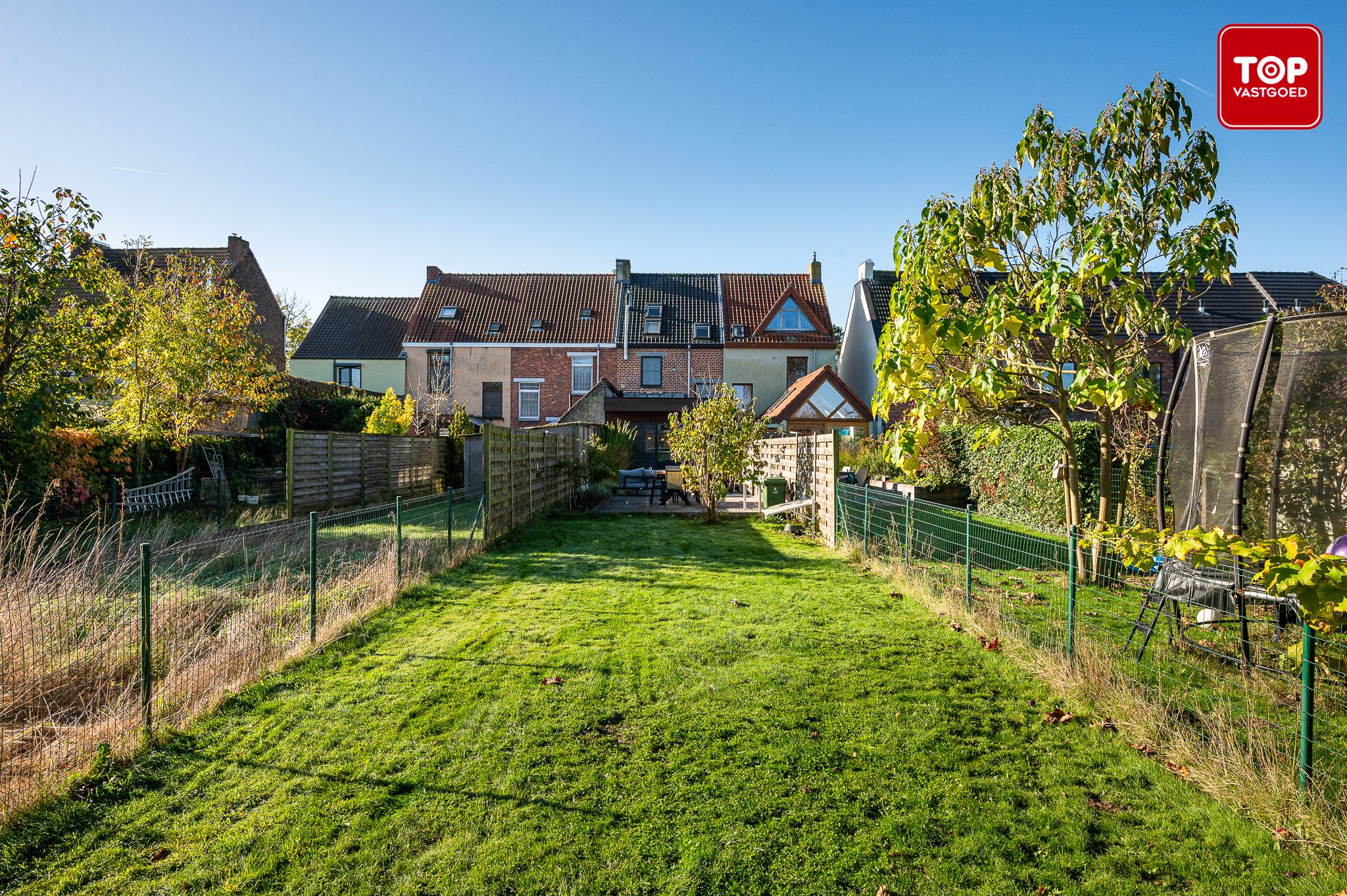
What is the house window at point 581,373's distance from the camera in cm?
3359

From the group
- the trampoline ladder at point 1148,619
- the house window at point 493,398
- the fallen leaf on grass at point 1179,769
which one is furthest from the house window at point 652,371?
the fallen leaf on grass at point 1179,769

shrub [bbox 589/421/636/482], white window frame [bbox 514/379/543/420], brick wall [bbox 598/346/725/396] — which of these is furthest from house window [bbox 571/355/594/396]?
shrub [bbox 589/421/636/482]

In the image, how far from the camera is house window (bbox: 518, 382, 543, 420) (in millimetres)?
33875

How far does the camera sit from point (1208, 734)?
4203 mm

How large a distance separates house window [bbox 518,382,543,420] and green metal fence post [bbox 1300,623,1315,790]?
31.9 metres

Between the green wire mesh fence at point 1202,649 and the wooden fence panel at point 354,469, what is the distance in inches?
420

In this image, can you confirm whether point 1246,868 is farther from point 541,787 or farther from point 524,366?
point 524,366

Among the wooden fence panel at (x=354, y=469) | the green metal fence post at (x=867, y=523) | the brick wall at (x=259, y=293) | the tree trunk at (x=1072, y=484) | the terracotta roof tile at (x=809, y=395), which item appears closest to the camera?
the tree trunk at (x=1072, y=484)

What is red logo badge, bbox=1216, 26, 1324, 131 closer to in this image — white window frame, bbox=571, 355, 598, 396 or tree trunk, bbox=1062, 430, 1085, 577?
tree trunk, bbox=1062, 430, 1085, 577

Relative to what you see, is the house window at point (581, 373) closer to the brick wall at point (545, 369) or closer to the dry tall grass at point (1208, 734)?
the brick wall at point (545, 369)

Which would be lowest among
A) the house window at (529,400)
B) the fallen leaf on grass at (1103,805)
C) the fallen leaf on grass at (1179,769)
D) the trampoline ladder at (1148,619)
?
the fallen leaf on grass at (1103,805)

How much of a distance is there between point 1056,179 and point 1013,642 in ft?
15.2

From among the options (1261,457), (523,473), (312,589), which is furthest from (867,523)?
(312,589)

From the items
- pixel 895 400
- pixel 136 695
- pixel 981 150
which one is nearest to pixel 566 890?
pixel 136 695
